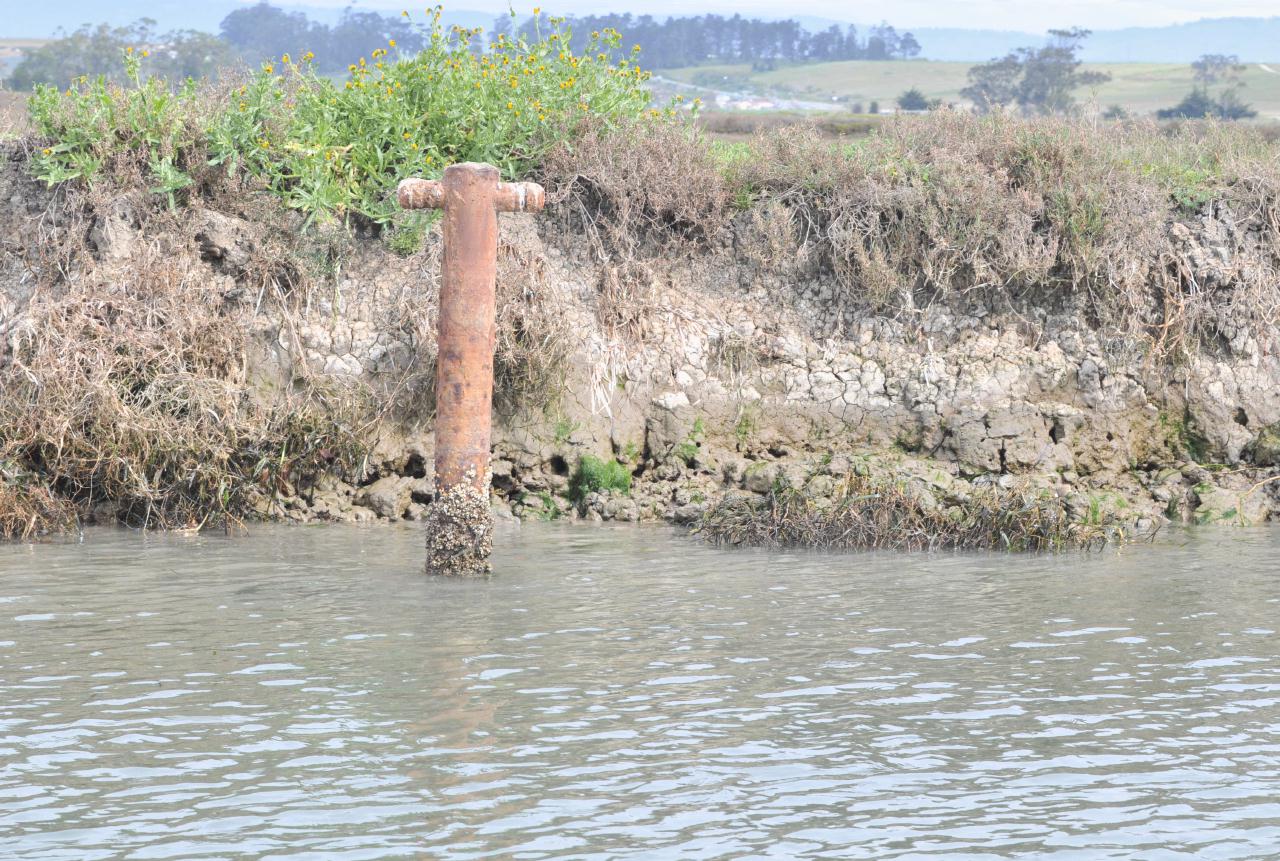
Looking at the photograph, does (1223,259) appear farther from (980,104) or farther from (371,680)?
(980,104)

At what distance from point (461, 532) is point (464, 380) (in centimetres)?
92

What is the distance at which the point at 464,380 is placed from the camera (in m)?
9.66

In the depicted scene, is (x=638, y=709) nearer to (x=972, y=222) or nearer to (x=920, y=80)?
(x=972, y=222)

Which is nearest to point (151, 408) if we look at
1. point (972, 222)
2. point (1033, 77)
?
point (972, 222)

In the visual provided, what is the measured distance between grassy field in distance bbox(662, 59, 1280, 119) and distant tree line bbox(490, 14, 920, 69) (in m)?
8.69

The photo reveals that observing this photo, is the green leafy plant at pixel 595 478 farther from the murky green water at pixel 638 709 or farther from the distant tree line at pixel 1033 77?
the distant tree line at pixel 1033 77

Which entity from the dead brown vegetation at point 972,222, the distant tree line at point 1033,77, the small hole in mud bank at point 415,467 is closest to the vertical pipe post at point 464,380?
the small hole in mud bank at point 415,467

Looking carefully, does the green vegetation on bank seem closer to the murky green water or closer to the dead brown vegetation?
the dead brown vegetation

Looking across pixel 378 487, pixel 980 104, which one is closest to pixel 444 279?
pixel 378 487

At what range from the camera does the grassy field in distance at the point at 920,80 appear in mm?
91000

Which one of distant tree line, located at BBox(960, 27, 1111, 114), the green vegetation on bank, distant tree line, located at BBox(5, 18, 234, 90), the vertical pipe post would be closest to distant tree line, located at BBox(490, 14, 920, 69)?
distant tree line, located at BBox(960, 27, 1111, 114)

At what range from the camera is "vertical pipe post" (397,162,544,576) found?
31.7 ft

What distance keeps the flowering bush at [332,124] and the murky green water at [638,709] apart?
3.95m

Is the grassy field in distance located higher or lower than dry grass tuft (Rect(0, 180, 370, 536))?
higher
